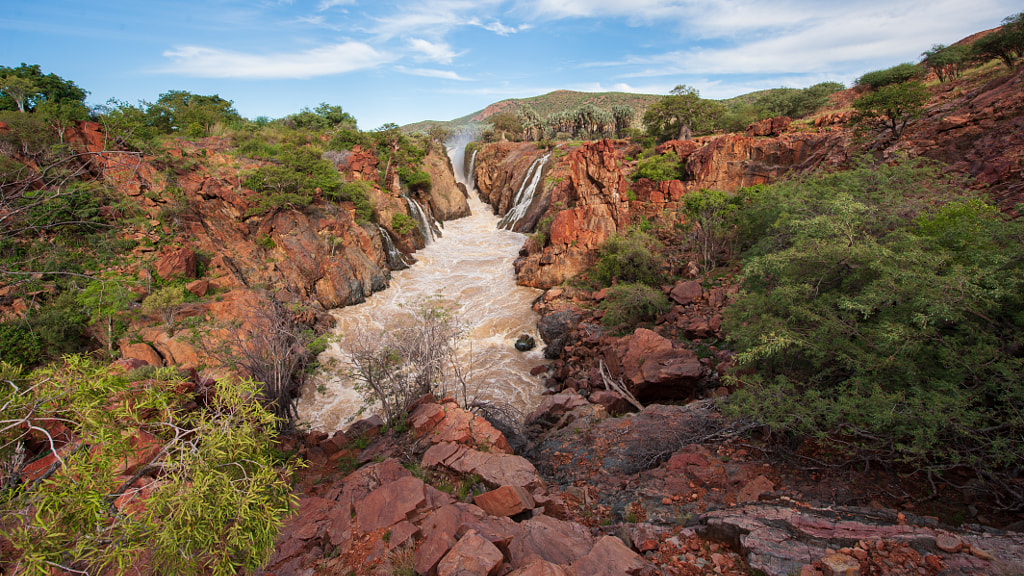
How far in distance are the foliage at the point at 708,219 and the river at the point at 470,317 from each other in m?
8.90

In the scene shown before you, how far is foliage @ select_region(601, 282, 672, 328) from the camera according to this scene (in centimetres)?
1542

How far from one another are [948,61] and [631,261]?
101 ft

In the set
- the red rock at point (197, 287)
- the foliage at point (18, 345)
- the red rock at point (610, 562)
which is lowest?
the red rock at point (610, 562)

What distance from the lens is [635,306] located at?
51.4 ft

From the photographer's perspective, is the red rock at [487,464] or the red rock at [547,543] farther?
the red rock at [487,464]

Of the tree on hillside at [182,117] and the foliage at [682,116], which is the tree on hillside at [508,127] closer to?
the foliage at [682,116]

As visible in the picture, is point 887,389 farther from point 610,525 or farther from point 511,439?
point 511,439

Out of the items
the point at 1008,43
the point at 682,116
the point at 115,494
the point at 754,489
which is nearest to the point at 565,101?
the point at 682,116

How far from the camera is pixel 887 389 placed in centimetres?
604

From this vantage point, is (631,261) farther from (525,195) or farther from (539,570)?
(525,195)

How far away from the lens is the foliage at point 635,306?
15.4m

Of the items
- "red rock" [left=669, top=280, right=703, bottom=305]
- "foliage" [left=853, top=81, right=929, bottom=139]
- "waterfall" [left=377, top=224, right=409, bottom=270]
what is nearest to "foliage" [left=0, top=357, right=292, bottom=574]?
"red rock" [left=669, top=280, right=703, bottom=305]

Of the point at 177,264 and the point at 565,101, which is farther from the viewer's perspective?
the point at 565,101

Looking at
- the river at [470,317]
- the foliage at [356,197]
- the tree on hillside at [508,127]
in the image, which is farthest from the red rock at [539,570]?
the tree on hillside at [508,127]
